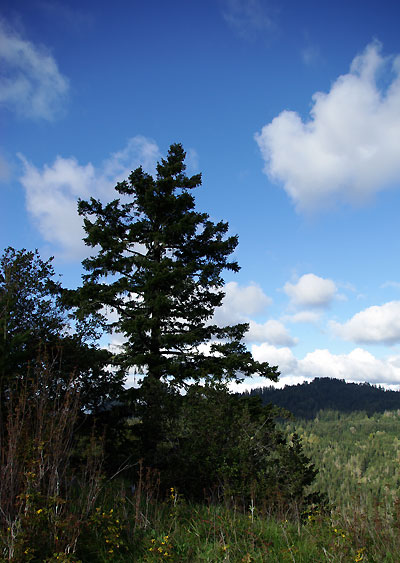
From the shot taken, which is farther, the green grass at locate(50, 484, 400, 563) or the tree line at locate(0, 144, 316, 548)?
the tree line at locate(0, 144, 316, 548)

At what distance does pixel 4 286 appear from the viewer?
34.3 ft

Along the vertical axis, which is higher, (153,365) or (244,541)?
(153,365)

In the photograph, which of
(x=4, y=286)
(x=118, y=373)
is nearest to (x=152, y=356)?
(x=118, y=373)

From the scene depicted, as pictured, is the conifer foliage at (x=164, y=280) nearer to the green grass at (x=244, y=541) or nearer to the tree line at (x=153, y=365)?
the tree line at (x=153, y=365)

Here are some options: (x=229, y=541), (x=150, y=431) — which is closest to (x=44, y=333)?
(x=150, y=431)

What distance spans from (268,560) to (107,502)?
343 centimetres

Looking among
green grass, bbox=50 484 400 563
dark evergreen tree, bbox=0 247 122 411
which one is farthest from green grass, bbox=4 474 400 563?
dark evergreen tree, bbox=0 247 122 411

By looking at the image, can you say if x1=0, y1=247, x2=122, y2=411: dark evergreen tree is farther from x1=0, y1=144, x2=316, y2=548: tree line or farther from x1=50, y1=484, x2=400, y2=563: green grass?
x1=50, y1=484, x2=400, y2=563: green grass

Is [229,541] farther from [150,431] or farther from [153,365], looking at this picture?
[153,365]

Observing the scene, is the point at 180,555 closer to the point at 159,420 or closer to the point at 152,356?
the point at 159,420

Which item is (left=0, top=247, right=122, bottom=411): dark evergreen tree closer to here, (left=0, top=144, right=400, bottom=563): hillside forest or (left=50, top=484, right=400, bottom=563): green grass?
(left=0, top=144, right=400, bottom=563): hillside forest

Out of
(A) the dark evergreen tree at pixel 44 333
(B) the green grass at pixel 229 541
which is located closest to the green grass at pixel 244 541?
(B) the green grass at pixel 229 541

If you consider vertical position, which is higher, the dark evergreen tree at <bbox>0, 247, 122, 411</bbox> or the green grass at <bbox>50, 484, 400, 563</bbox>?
the dark evergreen tree at <bbox>0, 247, 122, 411</bbox>

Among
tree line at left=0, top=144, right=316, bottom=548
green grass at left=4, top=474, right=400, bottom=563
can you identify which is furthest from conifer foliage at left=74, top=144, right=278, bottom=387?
green grass at left=4, top=474, right=400, bottom=563
